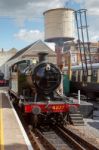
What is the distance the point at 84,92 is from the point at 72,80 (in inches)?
157

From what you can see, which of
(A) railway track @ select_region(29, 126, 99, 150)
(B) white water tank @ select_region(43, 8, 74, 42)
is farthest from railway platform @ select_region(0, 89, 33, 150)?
(B) white water tank @ select_region(43, 8, 74, 42)

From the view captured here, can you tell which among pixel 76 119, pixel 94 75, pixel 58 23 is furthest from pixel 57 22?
pixel 76 119

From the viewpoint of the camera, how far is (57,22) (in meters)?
45.1

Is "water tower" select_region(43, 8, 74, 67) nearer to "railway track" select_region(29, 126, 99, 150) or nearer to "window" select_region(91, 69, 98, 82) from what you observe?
"window" select_region(91, 69, 98, 82)

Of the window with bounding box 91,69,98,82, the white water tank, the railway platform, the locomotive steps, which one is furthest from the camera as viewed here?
the white water tank

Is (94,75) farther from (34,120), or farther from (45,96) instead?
(34,120)

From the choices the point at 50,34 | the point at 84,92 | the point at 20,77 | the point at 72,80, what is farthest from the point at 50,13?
the point at 20,77

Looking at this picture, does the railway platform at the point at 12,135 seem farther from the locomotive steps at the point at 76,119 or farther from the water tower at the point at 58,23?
the water tower at the point at 58,23

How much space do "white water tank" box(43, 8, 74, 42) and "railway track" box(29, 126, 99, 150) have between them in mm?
31113

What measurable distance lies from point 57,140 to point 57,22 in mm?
33944

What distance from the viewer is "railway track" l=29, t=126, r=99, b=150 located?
Result: 420 inches

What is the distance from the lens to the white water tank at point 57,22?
148 ft

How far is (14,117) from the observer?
47.6 ft

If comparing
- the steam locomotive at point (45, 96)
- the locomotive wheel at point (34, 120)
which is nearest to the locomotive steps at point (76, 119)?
the steam locomotive at point (45, 96)
